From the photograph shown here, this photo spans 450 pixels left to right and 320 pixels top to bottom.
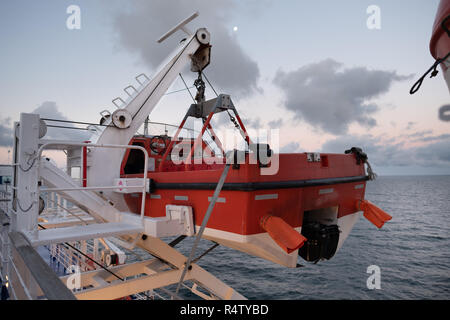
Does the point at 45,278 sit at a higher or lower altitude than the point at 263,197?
lower

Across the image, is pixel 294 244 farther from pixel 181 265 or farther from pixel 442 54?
pixel 181 265

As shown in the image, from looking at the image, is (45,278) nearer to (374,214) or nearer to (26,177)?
(26,177)

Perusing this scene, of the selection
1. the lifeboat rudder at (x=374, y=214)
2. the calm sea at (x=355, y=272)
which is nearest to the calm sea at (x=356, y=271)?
the calm sea at (x=355, y=272)

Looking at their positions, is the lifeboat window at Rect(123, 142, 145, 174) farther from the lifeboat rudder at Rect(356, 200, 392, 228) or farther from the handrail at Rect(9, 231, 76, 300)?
the lifeboat rudder at Rect(356, 200, 392, 228)

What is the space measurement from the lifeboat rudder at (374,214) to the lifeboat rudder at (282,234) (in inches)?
69.7

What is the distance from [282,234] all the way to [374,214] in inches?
80.5

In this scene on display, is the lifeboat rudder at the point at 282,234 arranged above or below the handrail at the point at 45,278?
below

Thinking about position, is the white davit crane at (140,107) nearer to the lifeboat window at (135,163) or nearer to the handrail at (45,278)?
the lifeboat window at (135,163)

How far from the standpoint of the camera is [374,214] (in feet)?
13.0

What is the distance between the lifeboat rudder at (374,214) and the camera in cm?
384

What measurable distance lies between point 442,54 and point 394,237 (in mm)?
23444

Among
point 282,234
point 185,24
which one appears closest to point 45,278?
point 282,234
